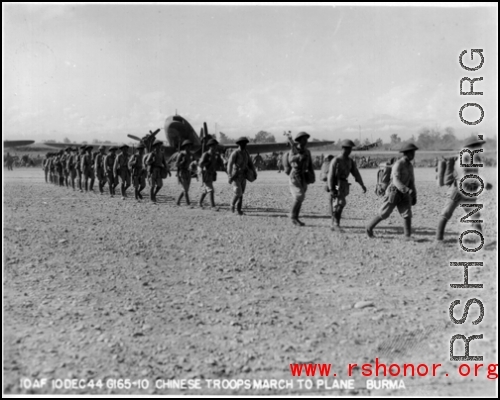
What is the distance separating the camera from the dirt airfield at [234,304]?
315 centimetres

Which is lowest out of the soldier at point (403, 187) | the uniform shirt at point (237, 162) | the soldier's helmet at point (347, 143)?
the soldier at point (403, 187)

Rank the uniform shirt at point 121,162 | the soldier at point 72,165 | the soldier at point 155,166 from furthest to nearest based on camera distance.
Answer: the soldier at point 72,165
the uniform shirt at point 121,162
the soldier at point 155,166

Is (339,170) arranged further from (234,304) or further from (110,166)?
(110,166)

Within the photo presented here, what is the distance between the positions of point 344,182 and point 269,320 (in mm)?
4363

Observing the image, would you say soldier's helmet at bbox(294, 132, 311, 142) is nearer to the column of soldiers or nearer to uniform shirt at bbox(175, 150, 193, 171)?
the column of soldiers

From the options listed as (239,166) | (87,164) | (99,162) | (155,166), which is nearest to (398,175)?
(239,166)

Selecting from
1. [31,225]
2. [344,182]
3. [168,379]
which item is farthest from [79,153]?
[168,379]

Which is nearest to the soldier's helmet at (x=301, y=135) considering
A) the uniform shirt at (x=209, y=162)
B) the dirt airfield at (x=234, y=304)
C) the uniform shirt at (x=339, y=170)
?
the uniform shirt at (x=339, y=170)

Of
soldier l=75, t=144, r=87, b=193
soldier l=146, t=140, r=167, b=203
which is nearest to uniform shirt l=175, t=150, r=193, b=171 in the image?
soldier l=146, t=140, r=167, b=203

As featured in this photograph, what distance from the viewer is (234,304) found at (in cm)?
430

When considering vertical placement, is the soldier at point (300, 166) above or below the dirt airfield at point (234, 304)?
above

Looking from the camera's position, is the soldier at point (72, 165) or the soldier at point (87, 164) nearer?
the soldier at point (87, 164)

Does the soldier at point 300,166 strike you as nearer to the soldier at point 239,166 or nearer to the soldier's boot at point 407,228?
the soldier at point 239,166

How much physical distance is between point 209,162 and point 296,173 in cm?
349
